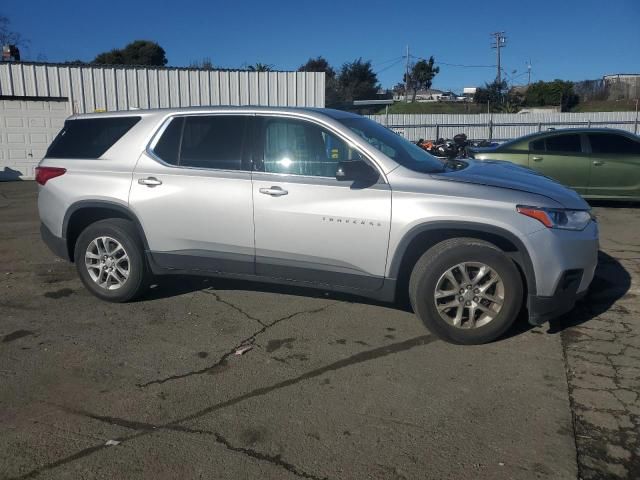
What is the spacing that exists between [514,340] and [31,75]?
16762 mm

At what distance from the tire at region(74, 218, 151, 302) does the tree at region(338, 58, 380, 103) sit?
60.5m

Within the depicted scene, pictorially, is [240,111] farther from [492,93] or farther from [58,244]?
[492,93]

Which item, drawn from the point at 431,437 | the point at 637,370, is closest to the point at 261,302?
the point at 431,437

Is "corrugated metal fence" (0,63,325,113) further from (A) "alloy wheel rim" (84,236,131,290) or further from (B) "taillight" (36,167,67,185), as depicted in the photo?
(A) "alloy wheel rim" (84,236,131,290)

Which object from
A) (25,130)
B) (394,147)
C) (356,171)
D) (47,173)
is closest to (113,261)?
(47,173)

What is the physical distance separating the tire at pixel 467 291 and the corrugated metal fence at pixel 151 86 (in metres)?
15.0

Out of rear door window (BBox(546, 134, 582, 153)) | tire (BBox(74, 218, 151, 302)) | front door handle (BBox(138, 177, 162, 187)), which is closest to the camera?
front door handle (BBox(138, 177, 162, 187))

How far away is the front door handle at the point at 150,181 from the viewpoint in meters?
4.91

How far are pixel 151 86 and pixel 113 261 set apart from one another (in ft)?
45.8

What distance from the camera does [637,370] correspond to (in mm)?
3799

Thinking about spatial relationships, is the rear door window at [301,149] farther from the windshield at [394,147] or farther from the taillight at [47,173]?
the taillight at [47,173]

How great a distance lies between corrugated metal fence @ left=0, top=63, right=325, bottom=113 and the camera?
16.7 meters

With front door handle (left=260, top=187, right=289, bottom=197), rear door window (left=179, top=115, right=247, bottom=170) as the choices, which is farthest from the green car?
front door handle (left=260, top=187, right=289, bottom=197)

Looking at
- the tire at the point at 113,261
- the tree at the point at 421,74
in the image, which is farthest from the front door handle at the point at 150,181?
the tree at the point at 421,74
